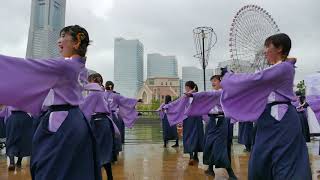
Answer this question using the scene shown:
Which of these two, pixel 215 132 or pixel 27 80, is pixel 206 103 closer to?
pixel 215 132

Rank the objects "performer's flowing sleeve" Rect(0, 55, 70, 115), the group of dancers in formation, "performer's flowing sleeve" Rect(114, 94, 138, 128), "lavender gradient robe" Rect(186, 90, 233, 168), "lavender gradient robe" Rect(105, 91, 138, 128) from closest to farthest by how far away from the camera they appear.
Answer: "performer's flowing sleeve" Rect(0, 55, 70, 115) → the group of dancers in formation → "lavender gradient robe" Rect(186, 90, 233, 168) → "lavender gradient robe" Rect(105, 91, 138, 128) → "performer's flowing sleeve" Rect(114, 94, 138, 128)

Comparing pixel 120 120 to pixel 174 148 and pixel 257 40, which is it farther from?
pixel 257 40

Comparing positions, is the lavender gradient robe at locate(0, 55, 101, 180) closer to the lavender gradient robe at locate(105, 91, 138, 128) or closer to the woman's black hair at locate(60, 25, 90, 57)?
the woman's black hair at locate(60, 25, 90, 57)

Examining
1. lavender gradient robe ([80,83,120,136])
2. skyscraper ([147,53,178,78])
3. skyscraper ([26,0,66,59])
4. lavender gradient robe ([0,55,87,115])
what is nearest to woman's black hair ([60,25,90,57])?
lavender gradient robe ([0,55,87,115])

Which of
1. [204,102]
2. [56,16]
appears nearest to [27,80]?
[204,102]

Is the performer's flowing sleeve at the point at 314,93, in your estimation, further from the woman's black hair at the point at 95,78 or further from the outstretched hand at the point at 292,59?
the outstretched hand at the point at 292,59

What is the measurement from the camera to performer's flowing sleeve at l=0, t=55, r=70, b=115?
122 inches

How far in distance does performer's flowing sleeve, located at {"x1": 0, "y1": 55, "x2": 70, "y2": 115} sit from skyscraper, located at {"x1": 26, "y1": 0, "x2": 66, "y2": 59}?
5.57 m

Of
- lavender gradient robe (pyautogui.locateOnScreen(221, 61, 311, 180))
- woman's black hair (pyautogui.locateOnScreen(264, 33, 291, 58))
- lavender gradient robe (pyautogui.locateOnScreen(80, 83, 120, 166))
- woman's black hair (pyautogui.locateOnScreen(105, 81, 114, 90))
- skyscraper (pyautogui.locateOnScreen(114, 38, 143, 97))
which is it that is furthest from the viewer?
skyscraper (pyautogui.locateOnScreen(114, 38, 143, 97))

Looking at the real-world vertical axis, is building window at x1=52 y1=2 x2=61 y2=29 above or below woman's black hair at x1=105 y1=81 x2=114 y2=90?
above

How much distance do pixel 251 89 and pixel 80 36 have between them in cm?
160

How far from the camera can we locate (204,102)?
25.2ft

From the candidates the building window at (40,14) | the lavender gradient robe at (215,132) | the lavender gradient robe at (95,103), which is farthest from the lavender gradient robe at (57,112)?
the building window at (40,14)

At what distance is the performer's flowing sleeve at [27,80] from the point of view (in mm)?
3098
